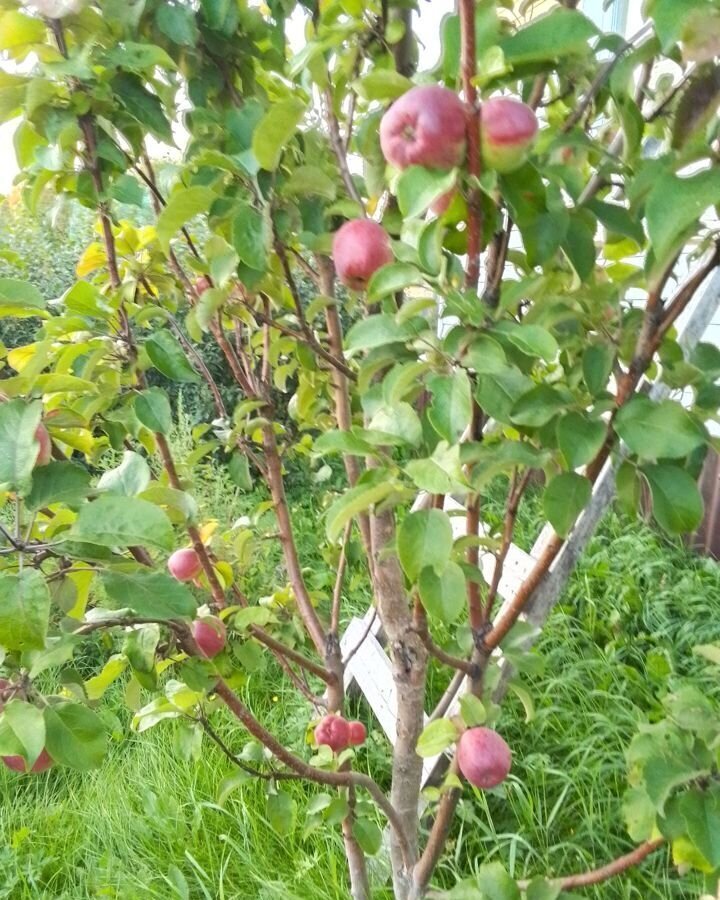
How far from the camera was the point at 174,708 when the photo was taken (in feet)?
3.29

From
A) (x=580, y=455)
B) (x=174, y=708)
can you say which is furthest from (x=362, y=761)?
(x=580, y=455)

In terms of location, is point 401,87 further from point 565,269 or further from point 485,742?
point 485,742

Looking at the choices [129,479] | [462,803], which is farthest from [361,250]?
[462,803]

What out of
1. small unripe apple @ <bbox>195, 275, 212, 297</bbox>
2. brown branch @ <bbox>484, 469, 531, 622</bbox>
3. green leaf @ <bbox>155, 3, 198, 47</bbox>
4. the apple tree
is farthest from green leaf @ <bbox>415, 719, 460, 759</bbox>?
green leaf @ <bbox>155, 3, 198, 47</bbox>

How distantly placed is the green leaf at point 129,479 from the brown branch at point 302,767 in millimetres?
330

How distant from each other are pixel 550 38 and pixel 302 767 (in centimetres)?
87

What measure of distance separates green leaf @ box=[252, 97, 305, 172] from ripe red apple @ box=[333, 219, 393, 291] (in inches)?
3.7

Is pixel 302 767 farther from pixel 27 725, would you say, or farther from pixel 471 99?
pixel 471 99

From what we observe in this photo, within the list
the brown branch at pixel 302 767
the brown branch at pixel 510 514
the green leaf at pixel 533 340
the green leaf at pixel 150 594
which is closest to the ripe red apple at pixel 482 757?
the brown branch at pixel 510 514

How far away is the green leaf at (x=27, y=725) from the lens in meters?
0.58

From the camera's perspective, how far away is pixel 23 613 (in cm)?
54

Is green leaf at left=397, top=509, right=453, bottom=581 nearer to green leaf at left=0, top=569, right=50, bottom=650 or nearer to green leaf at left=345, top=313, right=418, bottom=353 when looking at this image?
green leaf at left=345, top=313, right=418, bottom=353

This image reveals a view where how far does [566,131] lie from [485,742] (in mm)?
614

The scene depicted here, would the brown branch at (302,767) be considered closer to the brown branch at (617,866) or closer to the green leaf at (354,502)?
the brown branch at (617,866)
